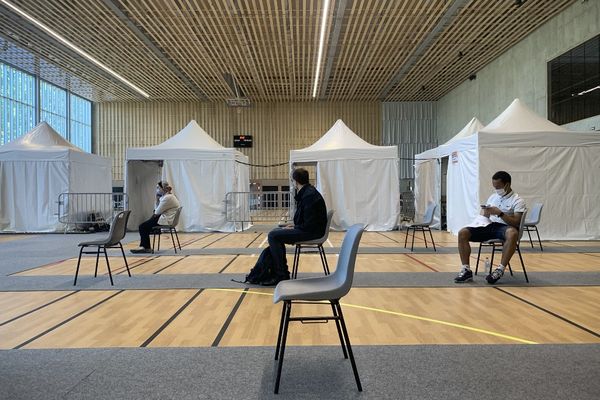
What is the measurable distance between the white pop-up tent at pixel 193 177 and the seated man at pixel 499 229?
28.0 feet

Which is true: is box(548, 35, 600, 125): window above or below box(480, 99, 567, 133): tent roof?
above

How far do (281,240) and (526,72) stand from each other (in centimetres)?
1307

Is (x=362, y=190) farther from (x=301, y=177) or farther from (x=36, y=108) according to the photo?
(x=36, y=108)

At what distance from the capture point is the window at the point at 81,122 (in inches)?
859

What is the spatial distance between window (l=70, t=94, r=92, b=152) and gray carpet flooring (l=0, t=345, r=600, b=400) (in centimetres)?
2140

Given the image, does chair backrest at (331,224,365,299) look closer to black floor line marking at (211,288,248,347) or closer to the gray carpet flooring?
the gray carpet flooring

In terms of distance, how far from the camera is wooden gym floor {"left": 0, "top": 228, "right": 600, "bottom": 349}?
3340mm

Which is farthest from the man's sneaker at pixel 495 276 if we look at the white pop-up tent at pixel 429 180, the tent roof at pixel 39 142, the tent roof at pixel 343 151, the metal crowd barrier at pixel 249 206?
the tent roof at pixel 39 142

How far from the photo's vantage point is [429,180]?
1416cm

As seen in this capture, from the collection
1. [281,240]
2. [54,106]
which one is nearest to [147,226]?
[281,240]

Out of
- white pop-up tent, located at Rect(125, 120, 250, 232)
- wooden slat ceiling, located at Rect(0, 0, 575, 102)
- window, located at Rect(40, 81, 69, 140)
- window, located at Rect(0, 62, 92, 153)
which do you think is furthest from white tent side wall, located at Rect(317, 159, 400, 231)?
window, located at Rect(40, 81, 69, 140)

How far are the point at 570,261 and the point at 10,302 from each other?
7.59 meters

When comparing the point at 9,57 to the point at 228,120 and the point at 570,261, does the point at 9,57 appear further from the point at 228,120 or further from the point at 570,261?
the point at 570,261

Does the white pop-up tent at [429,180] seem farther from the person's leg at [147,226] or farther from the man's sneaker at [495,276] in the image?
the person's leg at [147,226]
